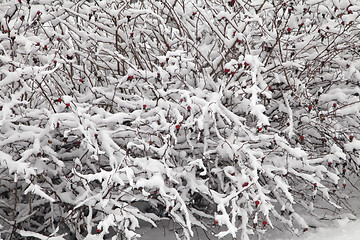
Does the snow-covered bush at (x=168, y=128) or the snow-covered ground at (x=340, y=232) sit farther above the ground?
the snow-covered bush at (x=168, y=128)

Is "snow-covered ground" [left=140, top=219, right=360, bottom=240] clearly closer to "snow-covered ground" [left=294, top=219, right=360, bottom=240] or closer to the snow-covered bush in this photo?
"snow-covered ground" [left=294, top=219, right=360, bottom=240]

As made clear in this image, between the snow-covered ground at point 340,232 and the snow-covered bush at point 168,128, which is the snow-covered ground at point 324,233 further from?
the snow-covered bush at point 168,128

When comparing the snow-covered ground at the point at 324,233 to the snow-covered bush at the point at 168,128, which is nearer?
the snow-covered bush at the point at 168,128

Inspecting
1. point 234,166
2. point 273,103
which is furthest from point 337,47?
point 234,166

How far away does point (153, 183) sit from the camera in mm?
2576

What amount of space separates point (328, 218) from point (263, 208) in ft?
3.98

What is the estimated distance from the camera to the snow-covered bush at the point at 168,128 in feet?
8.91

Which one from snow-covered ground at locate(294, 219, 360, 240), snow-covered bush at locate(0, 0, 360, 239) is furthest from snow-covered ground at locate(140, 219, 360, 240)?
snow-covered bush at locate(0, 0, 360, 239)

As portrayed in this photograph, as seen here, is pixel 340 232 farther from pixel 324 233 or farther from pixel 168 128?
pixel 168 128

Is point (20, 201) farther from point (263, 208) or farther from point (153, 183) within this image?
point (263, 208)

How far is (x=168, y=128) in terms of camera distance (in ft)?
9.13

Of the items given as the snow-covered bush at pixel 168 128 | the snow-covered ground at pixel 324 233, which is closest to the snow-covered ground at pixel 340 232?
the snow-covered ground at pixel 324 233

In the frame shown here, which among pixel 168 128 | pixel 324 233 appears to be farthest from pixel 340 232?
pixel 168 128

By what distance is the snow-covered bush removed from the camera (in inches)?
107
